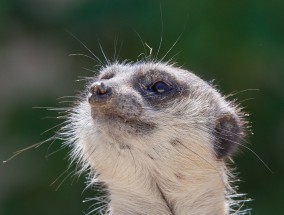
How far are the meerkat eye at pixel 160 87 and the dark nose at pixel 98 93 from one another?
43cm

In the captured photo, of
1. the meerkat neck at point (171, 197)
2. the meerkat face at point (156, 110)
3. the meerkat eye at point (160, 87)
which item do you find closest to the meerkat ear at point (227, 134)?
the meerkat face at point (156, 110)

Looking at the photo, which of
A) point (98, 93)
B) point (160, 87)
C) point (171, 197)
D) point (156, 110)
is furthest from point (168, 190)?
point (98, 93)

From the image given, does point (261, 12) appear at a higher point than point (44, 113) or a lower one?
higher

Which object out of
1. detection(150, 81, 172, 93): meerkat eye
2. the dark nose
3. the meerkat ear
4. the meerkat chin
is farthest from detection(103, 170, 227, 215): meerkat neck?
the dark nose

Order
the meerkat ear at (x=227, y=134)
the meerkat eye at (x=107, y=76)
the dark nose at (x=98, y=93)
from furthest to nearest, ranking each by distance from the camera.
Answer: the meerkat eye at (x=107, y=76)
the meerkat ear at (x=227, y=134)
the dark nose at (x=98, y=93)

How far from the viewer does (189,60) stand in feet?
30.3

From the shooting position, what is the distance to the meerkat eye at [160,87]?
5.64 metres

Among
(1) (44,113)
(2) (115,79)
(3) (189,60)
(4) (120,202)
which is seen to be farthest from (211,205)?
(1) (44,113)

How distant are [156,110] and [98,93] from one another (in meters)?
0.40

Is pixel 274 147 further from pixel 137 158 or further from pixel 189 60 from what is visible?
pixel 137 158

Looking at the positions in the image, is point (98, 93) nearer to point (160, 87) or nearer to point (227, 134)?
point (160, 87)

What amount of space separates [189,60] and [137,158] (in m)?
3.90

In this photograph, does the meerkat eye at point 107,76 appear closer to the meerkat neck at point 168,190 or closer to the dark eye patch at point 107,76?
the dark eye patch at point 107,76

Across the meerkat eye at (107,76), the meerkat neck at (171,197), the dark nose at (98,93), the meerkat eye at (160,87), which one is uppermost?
the meerkat eye at (107,76)
